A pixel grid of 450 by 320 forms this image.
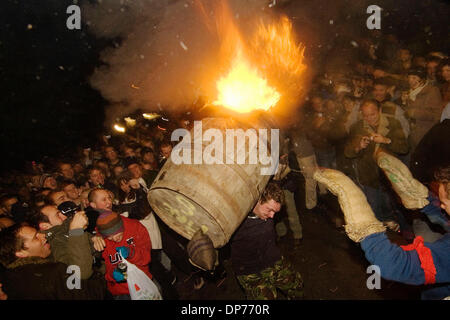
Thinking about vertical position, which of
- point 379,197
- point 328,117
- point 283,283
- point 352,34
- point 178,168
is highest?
point 352,34

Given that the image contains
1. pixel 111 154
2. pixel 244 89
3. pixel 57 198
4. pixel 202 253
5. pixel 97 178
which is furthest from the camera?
pixel 111 154

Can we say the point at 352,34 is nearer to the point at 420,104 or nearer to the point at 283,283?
the point at 420,104

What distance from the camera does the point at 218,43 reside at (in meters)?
5.17

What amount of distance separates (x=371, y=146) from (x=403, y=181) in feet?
9.08

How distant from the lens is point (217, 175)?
2512mm

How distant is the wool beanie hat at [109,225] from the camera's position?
3195 millimetres

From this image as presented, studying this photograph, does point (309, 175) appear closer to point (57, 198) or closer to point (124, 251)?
point (124, 251)

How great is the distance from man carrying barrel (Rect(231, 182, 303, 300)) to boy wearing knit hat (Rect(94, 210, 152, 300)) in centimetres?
115

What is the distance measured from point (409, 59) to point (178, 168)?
280 inches

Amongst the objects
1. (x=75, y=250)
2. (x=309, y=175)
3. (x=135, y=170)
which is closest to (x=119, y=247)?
(x=75, y=250)

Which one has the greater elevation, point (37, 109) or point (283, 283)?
point (37, 109)

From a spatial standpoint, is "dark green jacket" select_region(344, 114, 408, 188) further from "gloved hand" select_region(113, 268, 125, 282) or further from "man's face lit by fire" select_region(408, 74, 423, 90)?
"gloved hand" select_region(113, 268, 125, 282)

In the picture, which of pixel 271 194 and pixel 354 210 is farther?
pixel 271 194

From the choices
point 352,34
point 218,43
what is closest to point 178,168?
point 218,43
